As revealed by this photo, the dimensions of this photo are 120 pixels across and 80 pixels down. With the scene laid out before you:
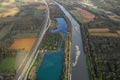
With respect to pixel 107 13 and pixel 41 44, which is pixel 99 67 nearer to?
pixel 41 44

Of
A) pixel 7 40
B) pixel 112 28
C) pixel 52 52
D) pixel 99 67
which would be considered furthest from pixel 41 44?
pixel 112 28

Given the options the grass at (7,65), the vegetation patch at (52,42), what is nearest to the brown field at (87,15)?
the vegetation patch at (52,42)

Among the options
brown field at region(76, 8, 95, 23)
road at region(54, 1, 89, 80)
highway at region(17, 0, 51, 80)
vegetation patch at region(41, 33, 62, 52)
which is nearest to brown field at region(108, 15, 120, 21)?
brown field at region(76, 8, 95, 23)

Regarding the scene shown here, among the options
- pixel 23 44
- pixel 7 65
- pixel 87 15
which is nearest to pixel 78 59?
pixel 7 65

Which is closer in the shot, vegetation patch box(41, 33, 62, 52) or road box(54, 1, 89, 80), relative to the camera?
road box(54, 1, 89, 80)

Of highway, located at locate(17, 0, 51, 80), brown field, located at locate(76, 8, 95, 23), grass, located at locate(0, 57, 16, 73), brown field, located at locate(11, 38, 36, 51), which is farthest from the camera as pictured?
brown field, located at locate(76, 8, 95, 23)

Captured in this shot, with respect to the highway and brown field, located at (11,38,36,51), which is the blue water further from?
brown field, located at (11,38,36,51)

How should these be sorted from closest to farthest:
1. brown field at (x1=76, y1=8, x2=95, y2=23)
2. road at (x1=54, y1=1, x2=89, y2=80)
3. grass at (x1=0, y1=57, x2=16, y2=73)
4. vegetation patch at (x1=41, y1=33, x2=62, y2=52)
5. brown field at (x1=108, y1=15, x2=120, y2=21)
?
road at (x1=54, y1=1, x2=89, y2=80) → grass at (x1=0, y1=57, x2=16, y2=73) → vegetation patch at (x1=41, y1=33, x2=62, y2=52) → brown field at (x1=108, y1=15, x2=120, y2=21) → brown field at (x1=76, y1=8, x2=95, y2=23)
